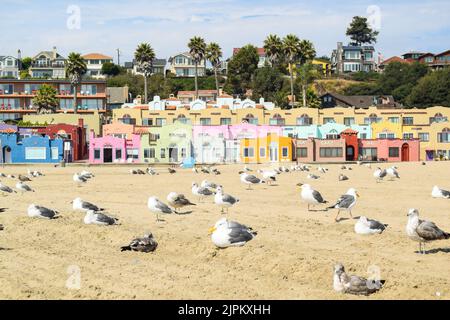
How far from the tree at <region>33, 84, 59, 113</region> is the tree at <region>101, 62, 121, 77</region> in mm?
46959

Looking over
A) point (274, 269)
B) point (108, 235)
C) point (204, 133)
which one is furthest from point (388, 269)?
point (204, 133)

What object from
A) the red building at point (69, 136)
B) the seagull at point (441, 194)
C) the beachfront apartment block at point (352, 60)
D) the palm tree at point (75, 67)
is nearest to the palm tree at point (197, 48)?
the palm tree at point (75, 67)

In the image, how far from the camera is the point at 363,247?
17.8 metres

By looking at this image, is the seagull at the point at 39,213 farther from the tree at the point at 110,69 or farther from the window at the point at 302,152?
the tree at the point at 110,69

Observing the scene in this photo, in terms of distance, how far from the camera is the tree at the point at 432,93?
118 meters

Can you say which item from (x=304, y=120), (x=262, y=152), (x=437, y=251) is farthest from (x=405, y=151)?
(x=437, y=251)

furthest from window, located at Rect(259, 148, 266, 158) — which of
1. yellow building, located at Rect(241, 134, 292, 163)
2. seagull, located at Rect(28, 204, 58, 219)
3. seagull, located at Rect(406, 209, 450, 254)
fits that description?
seagull, located at Rect(406, 209, 450, 254)

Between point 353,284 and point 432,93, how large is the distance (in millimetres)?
110213

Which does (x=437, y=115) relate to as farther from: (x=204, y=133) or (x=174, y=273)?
(x=174, y=273)

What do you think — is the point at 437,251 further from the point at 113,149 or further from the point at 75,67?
the point at 75,67

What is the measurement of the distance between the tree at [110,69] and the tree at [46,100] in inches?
1849

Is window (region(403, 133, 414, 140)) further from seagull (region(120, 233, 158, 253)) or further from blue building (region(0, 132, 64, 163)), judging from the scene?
seagull (region(120, 233, 158, 253))

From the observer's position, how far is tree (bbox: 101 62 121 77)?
151m

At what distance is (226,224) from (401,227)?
609cm
